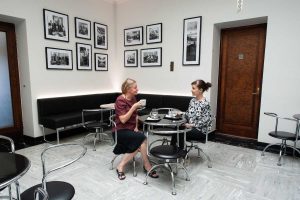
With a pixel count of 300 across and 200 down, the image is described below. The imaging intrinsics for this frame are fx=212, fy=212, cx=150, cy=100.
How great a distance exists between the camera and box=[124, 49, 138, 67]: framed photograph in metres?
5.44

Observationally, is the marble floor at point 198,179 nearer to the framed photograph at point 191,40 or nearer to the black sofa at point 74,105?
the black sofa at point 74,105

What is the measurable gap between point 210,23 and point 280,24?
3.98 feet

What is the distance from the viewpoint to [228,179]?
8.92 feet

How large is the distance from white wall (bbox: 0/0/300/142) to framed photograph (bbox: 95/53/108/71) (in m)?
0.15

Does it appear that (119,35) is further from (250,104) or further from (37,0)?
(250,104)

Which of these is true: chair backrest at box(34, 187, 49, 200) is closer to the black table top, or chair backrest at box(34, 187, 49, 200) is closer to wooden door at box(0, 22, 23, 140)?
the black table top

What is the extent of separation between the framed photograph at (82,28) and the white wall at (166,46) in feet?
0.37

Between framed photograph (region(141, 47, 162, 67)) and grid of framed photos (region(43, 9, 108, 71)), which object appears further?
framed photograph (region(141, 47, 162, 67))

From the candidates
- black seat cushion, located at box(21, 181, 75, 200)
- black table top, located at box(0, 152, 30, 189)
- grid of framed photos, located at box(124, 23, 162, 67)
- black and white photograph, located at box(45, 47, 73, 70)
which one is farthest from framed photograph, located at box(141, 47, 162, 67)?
black table top, located at box(0, 152, 30, 189)

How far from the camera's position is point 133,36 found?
5383 millimetres

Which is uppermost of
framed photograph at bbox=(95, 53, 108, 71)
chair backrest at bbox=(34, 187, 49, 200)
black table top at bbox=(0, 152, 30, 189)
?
framed photograph at bbox=(95, 53, 108, 71)

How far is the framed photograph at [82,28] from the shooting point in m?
4.73

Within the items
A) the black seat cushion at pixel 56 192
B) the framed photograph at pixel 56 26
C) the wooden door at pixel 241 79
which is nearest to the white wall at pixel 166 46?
the framed photograph at pixel 56 26

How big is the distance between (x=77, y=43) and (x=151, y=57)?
173cm
